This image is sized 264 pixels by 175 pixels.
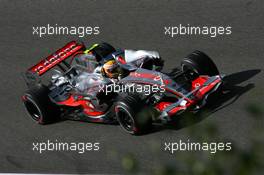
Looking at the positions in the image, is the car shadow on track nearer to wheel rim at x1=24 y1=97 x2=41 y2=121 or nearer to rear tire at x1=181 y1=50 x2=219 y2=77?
rear tire at x1=181 y1=50 x2=219 y2=77

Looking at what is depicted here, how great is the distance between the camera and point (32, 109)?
10891 mm

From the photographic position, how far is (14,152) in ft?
33.6

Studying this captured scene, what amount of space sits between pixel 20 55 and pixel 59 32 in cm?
137

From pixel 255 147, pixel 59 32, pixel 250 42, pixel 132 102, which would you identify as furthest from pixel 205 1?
pixel 255 147

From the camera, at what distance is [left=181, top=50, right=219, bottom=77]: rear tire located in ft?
34.7

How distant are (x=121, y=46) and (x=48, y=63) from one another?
110 inches

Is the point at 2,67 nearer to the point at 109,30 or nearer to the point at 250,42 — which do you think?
the point at 109,30

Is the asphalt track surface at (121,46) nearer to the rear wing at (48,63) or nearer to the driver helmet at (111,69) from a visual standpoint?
the rear wing at (48,63)

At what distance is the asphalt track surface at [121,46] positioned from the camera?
9828 millimetres

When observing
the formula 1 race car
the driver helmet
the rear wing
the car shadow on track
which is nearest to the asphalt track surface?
the car shadow on track

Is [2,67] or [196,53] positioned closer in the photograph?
[196,53]

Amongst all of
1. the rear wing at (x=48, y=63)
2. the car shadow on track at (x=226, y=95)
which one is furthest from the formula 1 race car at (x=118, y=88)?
the car shadow on track at (x=226, y=95)

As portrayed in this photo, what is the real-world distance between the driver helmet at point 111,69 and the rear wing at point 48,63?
110cm

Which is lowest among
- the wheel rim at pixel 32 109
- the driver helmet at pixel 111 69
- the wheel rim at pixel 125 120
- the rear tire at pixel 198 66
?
the wheel rim at pixel 32 109
